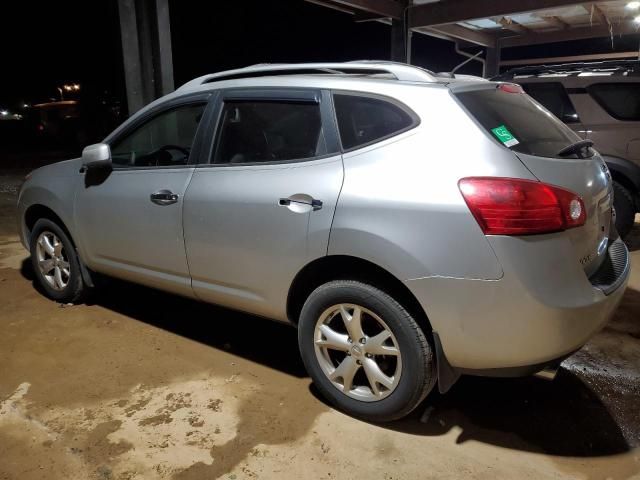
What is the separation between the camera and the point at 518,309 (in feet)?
6.75

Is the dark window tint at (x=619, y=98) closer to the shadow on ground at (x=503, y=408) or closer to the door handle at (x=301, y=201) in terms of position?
the shadow on ground at (x=503, y=408)

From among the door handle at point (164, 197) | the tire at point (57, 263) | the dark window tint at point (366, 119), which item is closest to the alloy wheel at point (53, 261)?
the tire at point (57, 263)

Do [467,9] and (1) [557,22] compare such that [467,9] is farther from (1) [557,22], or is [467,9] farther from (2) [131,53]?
(2) [131,53]

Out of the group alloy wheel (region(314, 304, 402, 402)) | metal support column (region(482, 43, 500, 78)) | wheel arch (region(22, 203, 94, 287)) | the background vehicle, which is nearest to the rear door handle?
alloy wheel (region(314, 304, 402, 402))

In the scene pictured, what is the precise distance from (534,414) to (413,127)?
5.17 ft

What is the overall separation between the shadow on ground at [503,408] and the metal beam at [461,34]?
9265 millimetres

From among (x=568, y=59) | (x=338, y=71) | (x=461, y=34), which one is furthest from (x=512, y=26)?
(x=338, y=71)

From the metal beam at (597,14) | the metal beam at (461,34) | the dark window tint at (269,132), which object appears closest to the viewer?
the dark window tint at (269,132)

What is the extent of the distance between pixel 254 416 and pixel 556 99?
4.91 m

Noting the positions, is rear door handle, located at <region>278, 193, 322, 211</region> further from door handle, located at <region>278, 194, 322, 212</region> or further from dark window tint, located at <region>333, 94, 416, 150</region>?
dark window tint, located at <region>333, 94, 416, 150</region>

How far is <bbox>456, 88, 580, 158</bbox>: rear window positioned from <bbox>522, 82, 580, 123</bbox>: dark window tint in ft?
10.5

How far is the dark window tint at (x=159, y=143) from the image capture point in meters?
3.36

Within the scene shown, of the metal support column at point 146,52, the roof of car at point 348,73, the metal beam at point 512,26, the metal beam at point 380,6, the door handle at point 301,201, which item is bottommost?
the door handle at point 301,201

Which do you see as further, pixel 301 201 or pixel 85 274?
pixel 85 274
